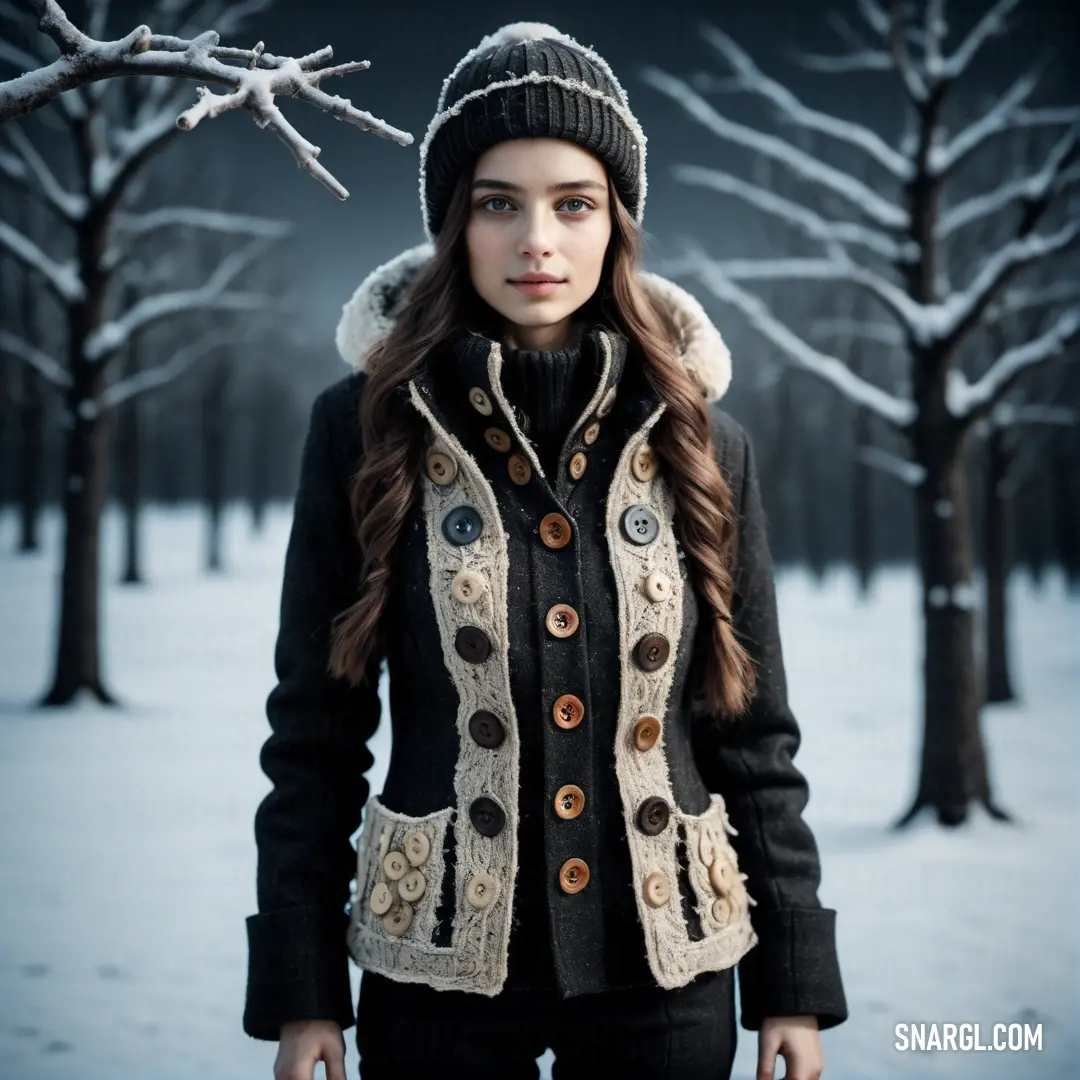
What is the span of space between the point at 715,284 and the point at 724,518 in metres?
4.04

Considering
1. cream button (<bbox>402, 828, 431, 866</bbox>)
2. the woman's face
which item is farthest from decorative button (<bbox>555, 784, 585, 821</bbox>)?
the woman's face

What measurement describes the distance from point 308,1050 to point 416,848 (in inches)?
14.2

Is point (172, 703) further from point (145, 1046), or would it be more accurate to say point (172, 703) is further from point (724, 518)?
point (724, 518)

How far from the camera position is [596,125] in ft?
5.82

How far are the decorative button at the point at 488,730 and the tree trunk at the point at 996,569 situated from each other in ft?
25.3

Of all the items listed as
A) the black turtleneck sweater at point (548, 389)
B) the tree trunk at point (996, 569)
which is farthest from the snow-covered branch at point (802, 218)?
the black turtleneck sweater at point (548, 389)

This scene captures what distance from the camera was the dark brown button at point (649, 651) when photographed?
169cm

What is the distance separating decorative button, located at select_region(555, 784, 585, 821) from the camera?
5.35 feet

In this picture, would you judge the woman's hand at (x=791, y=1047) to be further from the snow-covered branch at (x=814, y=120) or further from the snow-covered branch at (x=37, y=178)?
the snow-covered branch at (x=37, y=178)

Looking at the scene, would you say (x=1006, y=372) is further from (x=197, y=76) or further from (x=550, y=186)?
(x=197, y=76)

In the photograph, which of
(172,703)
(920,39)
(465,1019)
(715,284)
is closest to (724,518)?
(465,1019)

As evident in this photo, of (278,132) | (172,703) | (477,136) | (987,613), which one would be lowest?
(172,703)

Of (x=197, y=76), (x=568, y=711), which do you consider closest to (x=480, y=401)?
(x=568, y=711)

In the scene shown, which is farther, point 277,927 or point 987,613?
point 987,613
